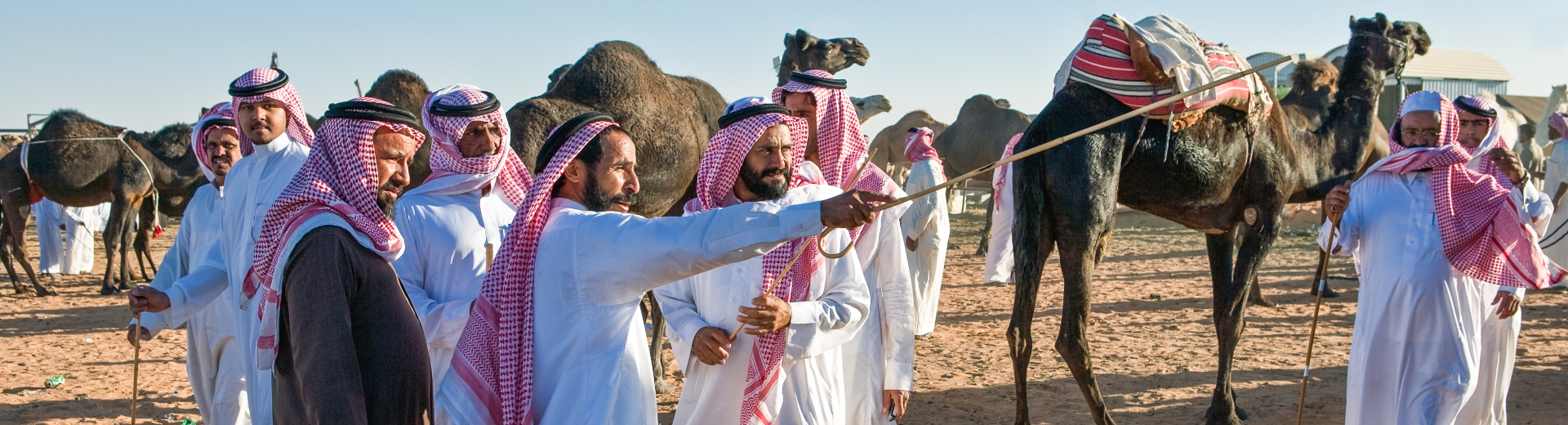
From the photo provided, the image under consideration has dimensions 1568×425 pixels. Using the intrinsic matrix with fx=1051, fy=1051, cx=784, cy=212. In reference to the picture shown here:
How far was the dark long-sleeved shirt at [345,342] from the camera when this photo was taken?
213cm

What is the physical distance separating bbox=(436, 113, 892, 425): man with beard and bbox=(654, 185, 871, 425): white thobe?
1.86 ft

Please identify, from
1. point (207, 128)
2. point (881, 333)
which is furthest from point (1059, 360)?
point (207, 128)

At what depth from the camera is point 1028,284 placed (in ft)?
16.0

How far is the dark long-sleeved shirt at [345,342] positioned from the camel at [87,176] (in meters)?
10.4

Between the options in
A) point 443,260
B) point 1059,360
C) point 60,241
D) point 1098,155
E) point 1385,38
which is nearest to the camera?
point 443,260

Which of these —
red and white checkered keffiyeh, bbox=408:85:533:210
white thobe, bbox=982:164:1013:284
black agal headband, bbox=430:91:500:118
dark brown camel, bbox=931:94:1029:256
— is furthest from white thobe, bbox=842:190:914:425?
dark brown camel, bbox=931:94:1029:256

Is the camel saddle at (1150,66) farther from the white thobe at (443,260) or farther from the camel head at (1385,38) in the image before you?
the white thobe at (443,260)

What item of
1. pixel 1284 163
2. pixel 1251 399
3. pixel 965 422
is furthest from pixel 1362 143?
pixel 965 422

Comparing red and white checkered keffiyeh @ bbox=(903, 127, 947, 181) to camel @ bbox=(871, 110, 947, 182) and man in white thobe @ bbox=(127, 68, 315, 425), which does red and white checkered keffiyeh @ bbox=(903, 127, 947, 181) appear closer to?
man in white thobe @ bbox=(127, 68, 315, 425)

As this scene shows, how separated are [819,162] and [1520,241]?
2.67 meters

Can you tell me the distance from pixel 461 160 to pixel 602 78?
3118 millimetres

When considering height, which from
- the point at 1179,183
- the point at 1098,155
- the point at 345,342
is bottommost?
the point at 345,342

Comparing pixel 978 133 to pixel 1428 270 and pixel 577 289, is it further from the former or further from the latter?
pixel 577 289

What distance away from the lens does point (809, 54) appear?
784cm
